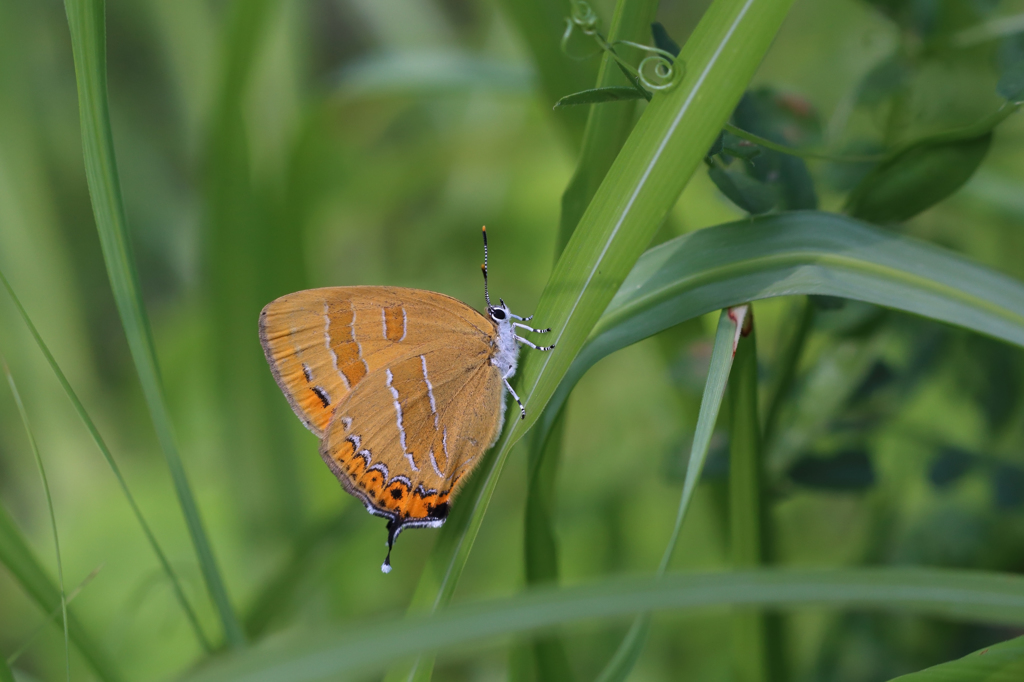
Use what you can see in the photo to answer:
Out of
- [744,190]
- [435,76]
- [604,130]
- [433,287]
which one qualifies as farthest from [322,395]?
[433,287]

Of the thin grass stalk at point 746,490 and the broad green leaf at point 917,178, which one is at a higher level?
the broad green leaf at point 917,178

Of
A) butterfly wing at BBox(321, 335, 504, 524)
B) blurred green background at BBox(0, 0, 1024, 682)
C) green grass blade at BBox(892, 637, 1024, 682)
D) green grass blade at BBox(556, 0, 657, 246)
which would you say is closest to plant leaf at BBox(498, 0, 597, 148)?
blurred green background at BBox(0, 0, 1024, 682)

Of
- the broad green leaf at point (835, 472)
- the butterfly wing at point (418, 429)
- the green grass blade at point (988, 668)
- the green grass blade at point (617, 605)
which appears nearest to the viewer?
the green grass blade at point (617, 605)

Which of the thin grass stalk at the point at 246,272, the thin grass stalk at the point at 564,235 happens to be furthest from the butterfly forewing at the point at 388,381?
the thin grass stalk at the point at 246,272

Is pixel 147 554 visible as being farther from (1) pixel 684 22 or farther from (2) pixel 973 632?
(1) pixel 684 22

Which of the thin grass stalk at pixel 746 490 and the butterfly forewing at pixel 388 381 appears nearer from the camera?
the thin grass stalk at pixel 746 490

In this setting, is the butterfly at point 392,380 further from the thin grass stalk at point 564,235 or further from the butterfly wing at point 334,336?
the thin grass stalk at point 564,235
